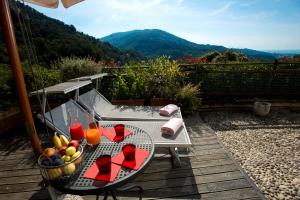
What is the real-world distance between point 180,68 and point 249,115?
2370 millimetres

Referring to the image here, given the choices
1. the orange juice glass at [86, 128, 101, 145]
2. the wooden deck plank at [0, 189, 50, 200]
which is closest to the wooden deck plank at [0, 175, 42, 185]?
the wooden deck plank at [0, 189, 50, 200]

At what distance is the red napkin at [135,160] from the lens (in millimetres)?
1854

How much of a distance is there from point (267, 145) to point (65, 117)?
12.3ft

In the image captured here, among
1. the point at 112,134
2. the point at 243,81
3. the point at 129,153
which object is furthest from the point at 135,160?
the point at 243,81

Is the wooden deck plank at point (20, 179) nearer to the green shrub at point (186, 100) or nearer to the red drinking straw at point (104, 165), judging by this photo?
the red drinking straw at point (104, 165)

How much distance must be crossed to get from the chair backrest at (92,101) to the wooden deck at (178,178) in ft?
4.38

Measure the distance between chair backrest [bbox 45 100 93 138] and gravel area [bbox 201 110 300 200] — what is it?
2705 millimetres

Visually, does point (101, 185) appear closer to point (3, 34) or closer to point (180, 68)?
point (3, 34)

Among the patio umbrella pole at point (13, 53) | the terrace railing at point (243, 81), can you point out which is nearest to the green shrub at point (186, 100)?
the terrace railing at point (243, 81)

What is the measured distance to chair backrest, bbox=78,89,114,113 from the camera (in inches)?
164

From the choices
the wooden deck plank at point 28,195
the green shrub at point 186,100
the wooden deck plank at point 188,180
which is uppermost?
the green shrub at point 186,100

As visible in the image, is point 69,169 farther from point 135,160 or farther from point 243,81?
point 243,81

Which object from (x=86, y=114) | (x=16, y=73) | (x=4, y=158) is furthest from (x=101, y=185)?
(x=4, y=158)

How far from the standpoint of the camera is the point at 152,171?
3.28 m
